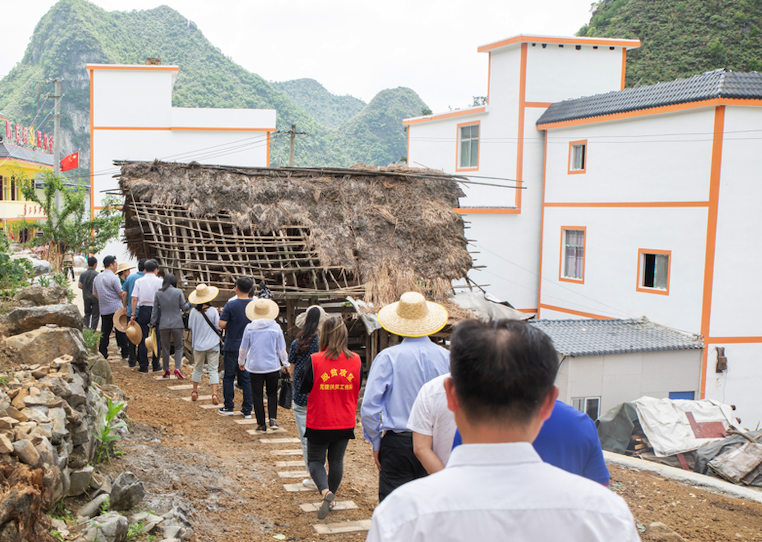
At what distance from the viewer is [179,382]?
33.8ft

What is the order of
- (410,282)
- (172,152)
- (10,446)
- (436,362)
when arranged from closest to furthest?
(10,446) → (436,362) → (410,282) → (172,152)

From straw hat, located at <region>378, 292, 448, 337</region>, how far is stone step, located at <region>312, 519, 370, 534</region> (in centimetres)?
194

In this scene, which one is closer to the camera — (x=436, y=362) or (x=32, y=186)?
(x=436, y=362)

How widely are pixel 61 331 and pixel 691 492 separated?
7.15 metres

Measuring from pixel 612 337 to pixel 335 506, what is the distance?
43.5 ft

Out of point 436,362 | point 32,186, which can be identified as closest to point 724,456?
point 436,362

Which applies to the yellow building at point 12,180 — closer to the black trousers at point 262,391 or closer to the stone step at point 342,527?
the black trousers at point 262,391

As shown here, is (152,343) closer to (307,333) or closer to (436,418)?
(307,333)

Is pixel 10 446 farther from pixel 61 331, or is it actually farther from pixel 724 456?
pixel 724 456

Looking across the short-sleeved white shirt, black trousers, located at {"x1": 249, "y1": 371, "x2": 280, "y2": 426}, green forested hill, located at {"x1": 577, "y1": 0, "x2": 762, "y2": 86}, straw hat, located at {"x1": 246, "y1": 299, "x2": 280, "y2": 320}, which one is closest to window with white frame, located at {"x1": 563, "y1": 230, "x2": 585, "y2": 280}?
black trousers, located at {"x1": 249, "y1": 371, "x2": 280, "y2": 426}

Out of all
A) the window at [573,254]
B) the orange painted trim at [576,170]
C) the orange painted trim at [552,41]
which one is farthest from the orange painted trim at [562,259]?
the orange painted trim at [552,41]

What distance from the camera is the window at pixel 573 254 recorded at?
69.7 feet

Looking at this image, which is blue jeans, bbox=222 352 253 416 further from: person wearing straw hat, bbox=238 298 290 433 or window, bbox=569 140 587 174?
window, bbox=569 140 587 174

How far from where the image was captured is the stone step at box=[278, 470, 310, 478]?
6379 mm
